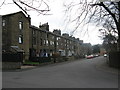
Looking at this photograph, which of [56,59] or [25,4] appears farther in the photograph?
[56,59]

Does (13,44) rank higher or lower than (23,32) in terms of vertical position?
lower

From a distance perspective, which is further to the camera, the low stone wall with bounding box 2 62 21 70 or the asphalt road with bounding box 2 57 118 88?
the low stone wall with bounding box 2 62 21 70

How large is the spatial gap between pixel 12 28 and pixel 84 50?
80.9 metres

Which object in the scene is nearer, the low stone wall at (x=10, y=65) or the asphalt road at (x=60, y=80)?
the asphalt road at (x=60, y=80)

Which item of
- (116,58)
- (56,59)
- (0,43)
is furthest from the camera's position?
(56,59)

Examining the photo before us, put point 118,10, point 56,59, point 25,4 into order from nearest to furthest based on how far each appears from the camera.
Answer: point 25,4
point 118,10
point 56,59

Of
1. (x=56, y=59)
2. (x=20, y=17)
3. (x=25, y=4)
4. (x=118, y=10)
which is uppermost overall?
(x=20, y=17)

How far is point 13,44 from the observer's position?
41.3 m

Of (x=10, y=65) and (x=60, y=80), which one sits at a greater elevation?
(x=10, y=65)

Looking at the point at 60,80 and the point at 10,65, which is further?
the point at 10,65

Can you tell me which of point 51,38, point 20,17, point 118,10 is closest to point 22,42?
point 20,17

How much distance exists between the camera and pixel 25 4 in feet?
17.9

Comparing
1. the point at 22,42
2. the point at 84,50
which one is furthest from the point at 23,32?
the point at 84,50

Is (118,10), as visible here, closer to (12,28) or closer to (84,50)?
(12,28)
